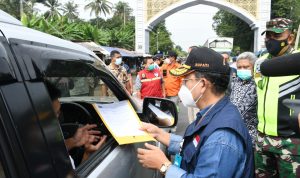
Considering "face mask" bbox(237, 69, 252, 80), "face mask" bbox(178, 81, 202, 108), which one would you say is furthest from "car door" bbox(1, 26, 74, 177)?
"face mask" bbox(237, 69, 252, 80)

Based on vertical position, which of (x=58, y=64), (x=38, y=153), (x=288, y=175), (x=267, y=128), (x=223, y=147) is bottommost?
(x=288, y=175)

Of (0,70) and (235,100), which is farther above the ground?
(0,70)

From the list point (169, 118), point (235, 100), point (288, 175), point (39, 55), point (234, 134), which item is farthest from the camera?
point (235, 100)

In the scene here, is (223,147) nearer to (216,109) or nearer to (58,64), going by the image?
(216,109)

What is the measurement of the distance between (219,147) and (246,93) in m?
2.55

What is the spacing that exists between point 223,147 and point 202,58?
1.79 ft

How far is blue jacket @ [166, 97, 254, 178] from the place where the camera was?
1.88 meters

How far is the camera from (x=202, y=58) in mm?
2209

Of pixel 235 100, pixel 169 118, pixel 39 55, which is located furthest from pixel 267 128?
pixel 39 55

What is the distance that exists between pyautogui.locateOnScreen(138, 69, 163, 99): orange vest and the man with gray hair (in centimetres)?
387

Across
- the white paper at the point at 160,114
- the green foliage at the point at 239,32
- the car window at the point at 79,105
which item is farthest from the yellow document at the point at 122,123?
the green foliage at the point at 239,32

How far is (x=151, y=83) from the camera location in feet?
27.6

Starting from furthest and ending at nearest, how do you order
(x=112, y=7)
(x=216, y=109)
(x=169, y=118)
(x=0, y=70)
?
(x=112, y=7), (x=169, y=118), (x=216, y=109), (x=0, y=70)

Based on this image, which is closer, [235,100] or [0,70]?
[0,70]
